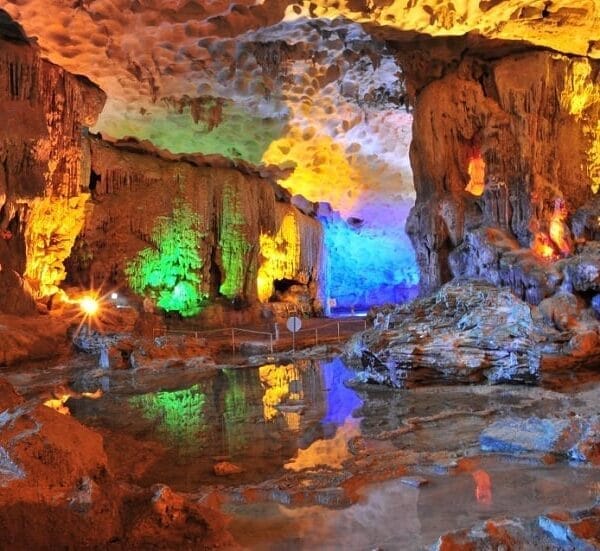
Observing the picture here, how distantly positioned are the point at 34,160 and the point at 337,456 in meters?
10.4

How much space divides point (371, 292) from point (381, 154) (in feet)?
33.5

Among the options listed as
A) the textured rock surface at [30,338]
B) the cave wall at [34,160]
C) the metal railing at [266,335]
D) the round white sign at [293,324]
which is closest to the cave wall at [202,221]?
the cave wall at [34,160]

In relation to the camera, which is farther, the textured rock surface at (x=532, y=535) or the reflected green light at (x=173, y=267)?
the reflected green light at (x=173, y=267)

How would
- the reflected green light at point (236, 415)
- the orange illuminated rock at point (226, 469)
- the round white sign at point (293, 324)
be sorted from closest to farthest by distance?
the orange illuminated rock at point (226, 469) → the reflected green light at point (236, 415) → the round white sign at point (293, 324)

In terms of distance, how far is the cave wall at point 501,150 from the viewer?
36.8ft

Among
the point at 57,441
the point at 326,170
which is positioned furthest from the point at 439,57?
the point at 57,441

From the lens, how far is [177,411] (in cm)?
704

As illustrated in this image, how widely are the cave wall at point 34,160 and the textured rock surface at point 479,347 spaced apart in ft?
27.3

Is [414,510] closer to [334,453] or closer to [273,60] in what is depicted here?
[334,453]

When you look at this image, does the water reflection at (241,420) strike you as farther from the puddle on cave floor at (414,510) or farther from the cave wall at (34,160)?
the cave wall at (34,160)

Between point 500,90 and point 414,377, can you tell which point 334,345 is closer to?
point 414,377

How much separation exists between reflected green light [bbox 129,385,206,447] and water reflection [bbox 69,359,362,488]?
10 mm

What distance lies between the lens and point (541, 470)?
13.4 ft

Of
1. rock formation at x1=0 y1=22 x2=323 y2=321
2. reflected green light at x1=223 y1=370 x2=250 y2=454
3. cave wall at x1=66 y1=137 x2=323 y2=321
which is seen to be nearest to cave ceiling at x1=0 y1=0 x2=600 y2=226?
rock formation at x1=0 y1=22 x2=323 y2=321
